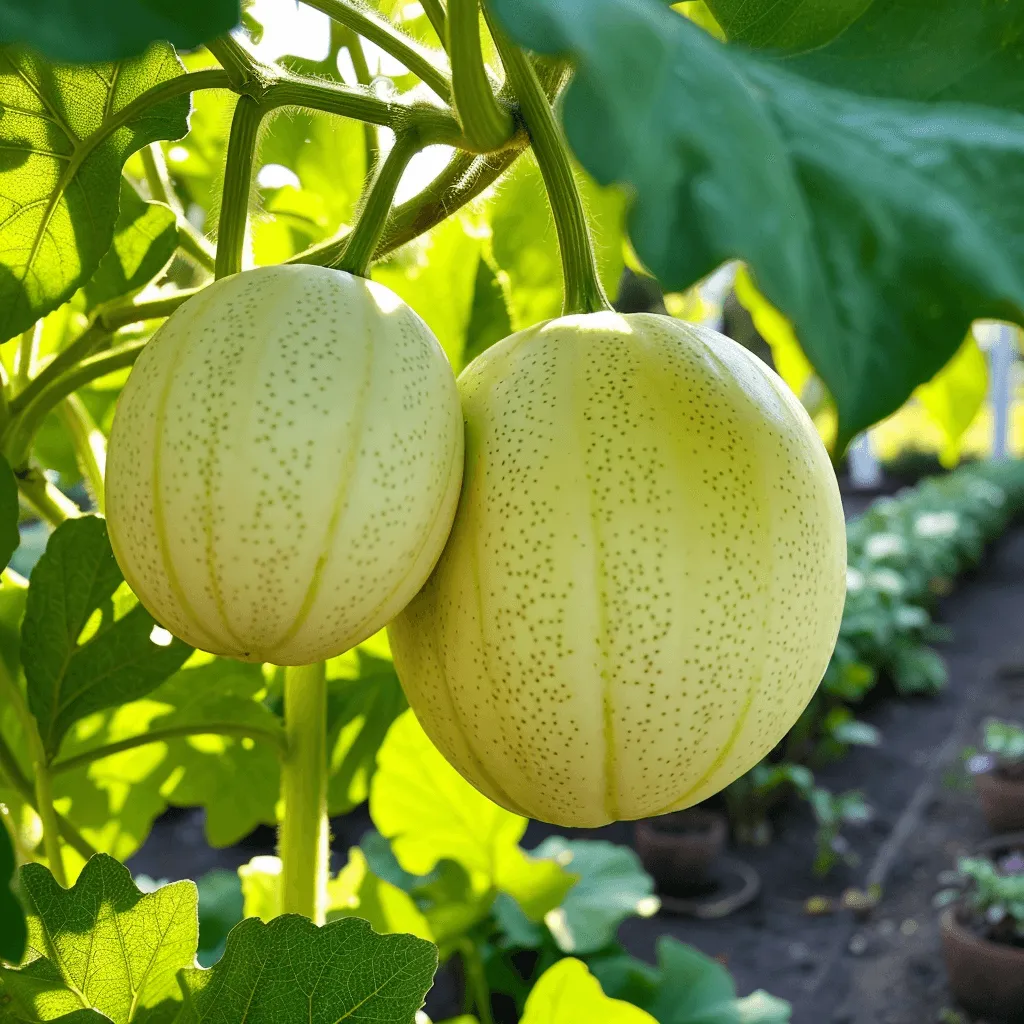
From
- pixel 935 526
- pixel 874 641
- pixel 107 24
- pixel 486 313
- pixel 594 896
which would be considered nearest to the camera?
pixel 107 24

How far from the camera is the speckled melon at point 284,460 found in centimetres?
35

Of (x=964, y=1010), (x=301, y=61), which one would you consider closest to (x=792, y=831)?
(x=964, y=1010)

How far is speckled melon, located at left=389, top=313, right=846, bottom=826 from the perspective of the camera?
1.23 feet

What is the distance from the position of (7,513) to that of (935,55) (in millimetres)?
389

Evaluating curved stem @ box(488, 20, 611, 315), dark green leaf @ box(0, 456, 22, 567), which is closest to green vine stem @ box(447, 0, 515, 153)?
curved stem @ box(488, 20, 611, 315)

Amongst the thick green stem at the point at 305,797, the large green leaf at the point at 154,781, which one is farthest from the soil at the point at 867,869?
the thick green stem at the point at 305,797

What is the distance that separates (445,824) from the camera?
102 centimetres

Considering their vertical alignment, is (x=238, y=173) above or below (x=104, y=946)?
above

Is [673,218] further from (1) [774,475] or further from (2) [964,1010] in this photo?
(2) [964,1010]

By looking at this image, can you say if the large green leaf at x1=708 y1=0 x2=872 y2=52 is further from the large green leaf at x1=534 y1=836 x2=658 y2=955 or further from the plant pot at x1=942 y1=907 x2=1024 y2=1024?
the plant pot at x1=942 y1=907 x2=1024 y2=1024

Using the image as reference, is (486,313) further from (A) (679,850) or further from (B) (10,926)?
(A) (679,850)

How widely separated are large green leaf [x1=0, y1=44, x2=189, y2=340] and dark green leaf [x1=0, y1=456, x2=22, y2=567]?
6 centimetres

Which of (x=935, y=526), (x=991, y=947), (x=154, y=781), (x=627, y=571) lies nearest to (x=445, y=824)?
(x=154, y=781)

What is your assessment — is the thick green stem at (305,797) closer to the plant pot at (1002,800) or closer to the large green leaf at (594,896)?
the large green leaf at (594,896)
